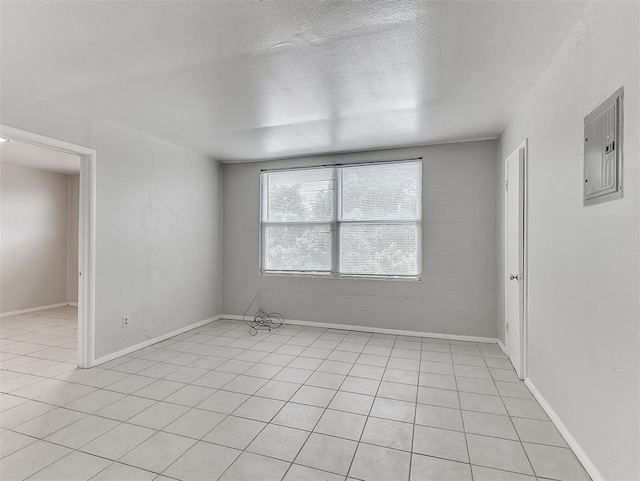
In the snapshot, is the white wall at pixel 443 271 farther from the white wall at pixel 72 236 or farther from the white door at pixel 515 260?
the white wall at pixel 72 236

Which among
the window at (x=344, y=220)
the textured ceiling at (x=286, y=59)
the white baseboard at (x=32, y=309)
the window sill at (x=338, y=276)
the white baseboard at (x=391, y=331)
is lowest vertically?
the white baseboard at (x=32, y=309)

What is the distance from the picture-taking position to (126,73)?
242 centimetres

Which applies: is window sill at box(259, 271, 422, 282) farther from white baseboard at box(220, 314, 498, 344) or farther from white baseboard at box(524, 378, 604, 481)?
white baseboard at box(524, 378, 604, 481)

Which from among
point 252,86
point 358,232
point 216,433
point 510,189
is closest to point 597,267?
point 510,189

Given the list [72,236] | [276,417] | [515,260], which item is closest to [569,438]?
[515,260]

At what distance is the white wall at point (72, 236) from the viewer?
6.33m

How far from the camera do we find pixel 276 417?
2.33m

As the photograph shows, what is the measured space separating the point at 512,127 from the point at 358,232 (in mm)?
2142

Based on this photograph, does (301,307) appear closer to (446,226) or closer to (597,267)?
(446,226)

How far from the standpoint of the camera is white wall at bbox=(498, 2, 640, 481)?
1409mm

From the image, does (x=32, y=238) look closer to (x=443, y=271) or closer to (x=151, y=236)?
(x=151, y=236)

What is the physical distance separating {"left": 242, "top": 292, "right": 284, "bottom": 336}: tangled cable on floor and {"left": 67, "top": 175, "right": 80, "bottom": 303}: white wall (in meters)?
3.78

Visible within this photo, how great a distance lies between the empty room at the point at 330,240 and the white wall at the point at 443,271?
0.10 feet

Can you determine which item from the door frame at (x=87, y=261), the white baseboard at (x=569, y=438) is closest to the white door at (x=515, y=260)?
the white baseboard at (x=569, y=438)
